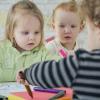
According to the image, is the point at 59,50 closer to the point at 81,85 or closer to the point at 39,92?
the point at 39,92

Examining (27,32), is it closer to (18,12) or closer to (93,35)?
(18,12)

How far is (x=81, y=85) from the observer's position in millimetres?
683

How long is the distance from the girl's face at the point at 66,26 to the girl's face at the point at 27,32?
12 cm

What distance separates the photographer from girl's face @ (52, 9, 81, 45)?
1.32 metres

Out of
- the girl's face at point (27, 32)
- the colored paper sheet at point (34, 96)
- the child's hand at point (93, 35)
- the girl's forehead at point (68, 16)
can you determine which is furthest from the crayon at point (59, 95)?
the girl's forehead at point (68, 16)

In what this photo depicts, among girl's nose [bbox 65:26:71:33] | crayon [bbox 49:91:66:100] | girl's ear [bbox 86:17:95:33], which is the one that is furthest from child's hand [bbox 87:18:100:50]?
girl's nose [bbox 65:26:71:33]

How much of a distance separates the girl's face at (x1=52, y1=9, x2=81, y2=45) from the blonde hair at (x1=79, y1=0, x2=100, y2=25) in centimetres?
60

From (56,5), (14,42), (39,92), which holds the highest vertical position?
(56,5)

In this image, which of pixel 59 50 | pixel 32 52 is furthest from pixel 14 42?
pixel 59 50

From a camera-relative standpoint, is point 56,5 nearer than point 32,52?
No

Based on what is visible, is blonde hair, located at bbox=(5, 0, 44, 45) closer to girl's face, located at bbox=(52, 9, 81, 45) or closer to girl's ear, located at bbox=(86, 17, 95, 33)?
girl's face, located at bbox=(52, 9, 81, 45)

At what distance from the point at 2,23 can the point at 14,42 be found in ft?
0.65

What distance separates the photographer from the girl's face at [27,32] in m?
1.21

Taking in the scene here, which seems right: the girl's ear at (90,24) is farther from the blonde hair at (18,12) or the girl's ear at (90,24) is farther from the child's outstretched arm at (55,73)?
the blonde hair at (18,12)
